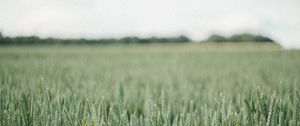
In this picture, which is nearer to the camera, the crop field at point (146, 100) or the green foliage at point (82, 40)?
the crop field at point (146, 100)

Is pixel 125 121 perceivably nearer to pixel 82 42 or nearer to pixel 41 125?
pixel 41 125

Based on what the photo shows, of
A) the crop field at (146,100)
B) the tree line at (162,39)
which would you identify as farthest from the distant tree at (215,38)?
the crop field at (146,100)

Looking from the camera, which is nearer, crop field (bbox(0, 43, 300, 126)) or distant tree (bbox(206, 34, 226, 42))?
crop field (bbox(0, 43, 300, 126))

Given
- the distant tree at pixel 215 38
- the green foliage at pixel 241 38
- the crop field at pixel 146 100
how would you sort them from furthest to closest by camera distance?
the distant tree at pixel 215 38 → the green foliage at pixel 241 38 → the crop field at pixel 146 100

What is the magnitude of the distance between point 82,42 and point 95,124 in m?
41.6

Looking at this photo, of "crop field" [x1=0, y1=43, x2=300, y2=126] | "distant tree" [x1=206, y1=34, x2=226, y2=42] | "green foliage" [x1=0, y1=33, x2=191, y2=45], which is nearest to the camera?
"crop field" [x1=0, y1=43, x2=300, y2=126]

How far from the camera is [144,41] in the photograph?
149ft

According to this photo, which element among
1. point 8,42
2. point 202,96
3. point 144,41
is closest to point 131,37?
point 144,41

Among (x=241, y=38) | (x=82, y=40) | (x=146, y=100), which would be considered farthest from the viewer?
(x=241, y=38)

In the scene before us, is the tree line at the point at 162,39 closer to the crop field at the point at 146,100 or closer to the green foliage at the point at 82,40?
the green foliage at the point at 82,40

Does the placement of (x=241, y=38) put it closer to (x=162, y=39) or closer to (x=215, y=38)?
(x=215, y=38)

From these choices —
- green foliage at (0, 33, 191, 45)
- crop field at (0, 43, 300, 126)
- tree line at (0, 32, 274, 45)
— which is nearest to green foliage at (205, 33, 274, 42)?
tree line at (0, 32, 274, 45)

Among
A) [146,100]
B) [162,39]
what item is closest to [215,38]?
[162,39]

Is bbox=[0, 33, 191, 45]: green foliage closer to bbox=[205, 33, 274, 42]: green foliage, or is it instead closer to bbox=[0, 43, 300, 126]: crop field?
bbox=[205, 33, 274, 42]: green foliage
